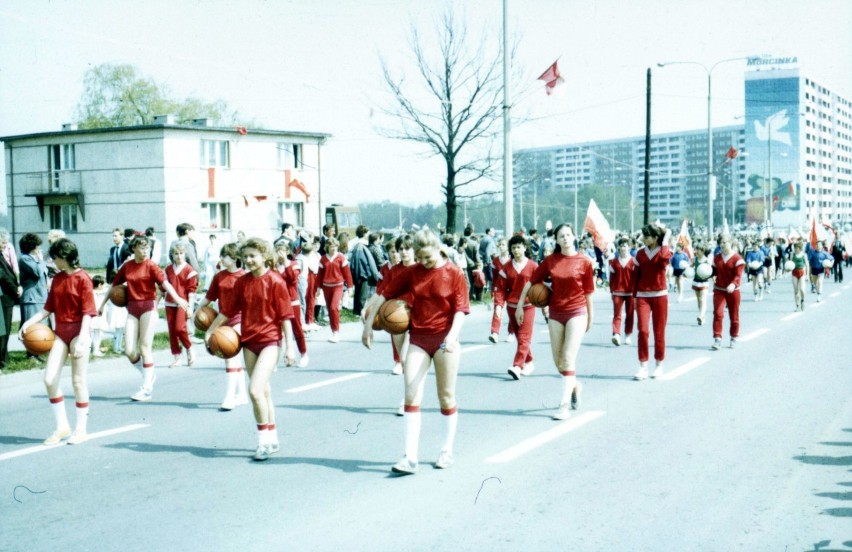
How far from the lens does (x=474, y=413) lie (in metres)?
9.46

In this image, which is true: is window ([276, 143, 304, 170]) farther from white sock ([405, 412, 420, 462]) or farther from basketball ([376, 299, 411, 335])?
white sock ([405, 412, 420, 462])

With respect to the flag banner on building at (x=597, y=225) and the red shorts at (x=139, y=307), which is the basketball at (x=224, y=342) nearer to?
the red shorts at (x=139, y=307)

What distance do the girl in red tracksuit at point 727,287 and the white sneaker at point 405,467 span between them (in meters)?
9.21

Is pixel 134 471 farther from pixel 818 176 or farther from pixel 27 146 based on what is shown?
pixel 818 176

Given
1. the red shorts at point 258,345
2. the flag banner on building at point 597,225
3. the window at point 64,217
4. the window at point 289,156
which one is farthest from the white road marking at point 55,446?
the window at point 64,217

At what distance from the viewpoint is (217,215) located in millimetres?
52469

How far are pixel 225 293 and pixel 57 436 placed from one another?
79.1 inches

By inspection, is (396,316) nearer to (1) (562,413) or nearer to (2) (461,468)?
(2) (461,468)

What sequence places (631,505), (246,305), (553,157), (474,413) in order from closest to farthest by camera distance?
(631,505) < (246,305) < (474,413) < (553,157)

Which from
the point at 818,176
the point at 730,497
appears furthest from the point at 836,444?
the point at 818,176

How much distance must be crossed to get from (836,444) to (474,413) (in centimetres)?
338

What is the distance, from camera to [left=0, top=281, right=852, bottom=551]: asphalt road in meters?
5.50

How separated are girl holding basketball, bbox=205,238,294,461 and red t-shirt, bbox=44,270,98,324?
1528mm

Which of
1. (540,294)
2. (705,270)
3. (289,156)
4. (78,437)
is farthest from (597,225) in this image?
(289,156)
